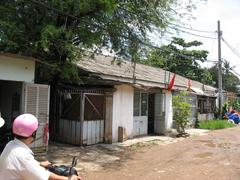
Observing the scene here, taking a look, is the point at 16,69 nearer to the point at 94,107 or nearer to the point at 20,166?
the point at 94,107

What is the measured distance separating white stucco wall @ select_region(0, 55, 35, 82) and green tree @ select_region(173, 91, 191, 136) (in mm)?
10439

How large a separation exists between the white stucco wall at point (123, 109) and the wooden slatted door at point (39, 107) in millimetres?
4379

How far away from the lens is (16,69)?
11.0m

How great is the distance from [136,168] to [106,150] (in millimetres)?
3078

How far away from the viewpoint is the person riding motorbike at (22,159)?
3.26 m

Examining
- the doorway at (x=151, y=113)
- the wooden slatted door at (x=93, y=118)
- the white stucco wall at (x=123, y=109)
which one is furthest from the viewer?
the doorway at (x=151, y=113)

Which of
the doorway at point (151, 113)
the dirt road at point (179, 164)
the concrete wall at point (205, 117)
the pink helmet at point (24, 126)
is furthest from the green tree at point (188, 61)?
the pink helmet at point (24, 126)

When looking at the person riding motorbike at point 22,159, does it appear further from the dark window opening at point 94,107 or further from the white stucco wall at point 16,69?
the dark window opening at point 94,107

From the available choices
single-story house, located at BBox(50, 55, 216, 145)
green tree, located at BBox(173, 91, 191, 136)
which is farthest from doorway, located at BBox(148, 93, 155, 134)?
green tree, located at BBox(173, 91, 191, 136)

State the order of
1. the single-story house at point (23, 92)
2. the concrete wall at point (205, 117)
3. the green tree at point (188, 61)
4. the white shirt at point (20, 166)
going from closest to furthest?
1. the white shirt at point (20, 166)
2. the single-story house at point (23, 92)
3. the concrete wall at point (205, 117)
4. the green tree at point (188, 61)

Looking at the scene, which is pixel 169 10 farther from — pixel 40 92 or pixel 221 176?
pixel 221 176

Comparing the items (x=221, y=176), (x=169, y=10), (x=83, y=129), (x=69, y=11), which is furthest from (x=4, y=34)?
(x=221, y=176)

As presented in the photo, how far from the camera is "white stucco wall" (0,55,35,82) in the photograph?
10562 millimetres

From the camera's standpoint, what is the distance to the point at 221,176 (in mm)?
10102
